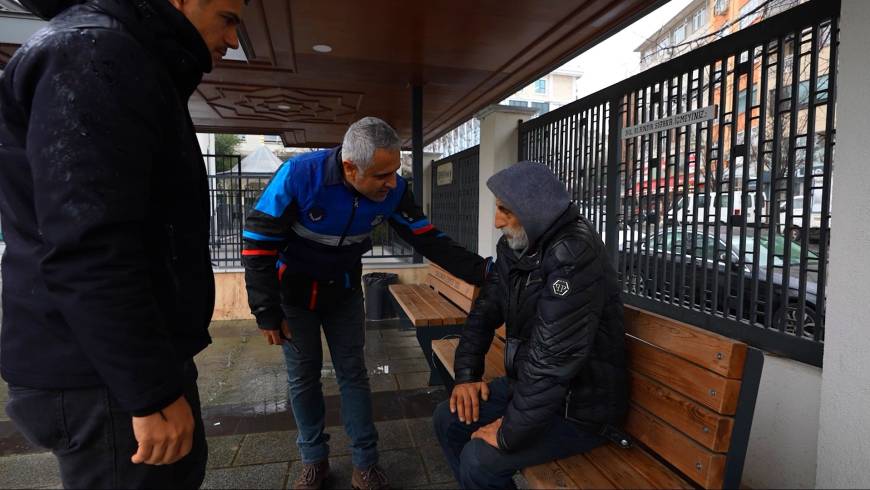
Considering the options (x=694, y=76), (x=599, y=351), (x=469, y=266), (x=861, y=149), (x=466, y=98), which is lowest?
(x=599, y=351)

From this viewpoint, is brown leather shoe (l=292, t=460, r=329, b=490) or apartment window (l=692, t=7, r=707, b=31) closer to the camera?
brown leather shoe (l=292, t=460, r=329, b=490)

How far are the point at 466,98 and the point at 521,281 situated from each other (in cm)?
607

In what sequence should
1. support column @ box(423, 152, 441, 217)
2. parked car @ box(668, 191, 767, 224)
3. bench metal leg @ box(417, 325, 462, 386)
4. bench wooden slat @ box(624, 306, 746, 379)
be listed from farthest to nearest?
support column @ box(423, 152, 441, 217) < bench metal leg @ box(417, 325, 462, 386) < parked car @ box(668, 191, 767, 224) < bench wooden slat @ box(624, 306, 746, 379)

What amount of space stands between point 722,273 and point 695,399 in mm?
2075

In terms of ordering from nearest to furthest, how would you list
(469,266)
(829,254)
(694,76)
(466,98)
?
1. (829,254)
2. (469,266)
3. (694,76)
4. (466,98)

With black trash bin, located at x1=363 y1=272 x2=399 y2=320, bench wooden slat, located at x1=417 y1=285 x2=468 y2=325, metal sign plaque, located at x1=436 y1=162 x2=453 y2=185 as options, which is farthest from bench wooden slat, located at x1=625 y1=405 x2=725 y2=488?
metal sign plaque, located at x1=436 y1=162 x2=453 y2=185

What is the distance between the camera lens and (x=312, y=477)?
8.20 feet

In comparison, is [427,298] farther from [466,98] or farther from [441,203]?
[441,203]

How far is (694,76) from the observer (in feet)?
10.6

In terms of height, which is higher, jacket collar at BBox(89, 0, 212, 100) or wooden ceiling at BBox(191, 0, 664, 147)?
wooden ceiling at BBox(191, 0, 664, 147)

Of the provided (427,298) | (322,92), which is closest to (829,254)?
(427,298)

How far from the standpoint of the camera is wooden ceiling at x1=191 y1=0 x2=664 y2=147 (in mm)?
4320

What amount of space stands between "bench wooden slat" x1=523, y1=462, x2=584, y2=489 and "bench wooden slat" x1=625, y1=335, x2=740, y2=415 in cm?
51

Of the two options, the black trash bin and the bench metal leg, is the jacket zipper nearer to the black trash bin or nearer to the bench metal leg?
the bench metal leg
